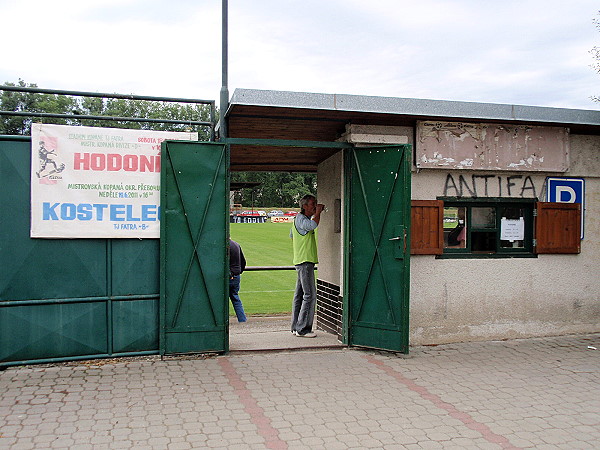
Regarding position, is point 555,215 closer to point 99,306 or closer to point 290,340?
point 290,340

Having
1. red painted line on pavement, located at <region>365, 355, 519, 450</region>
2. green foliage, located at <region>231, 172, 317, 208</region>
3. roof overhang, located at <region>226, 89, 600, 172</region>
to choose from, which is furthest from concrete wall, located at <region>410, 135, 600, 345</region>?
green foliage, located at <region>231, 172, 317, 208</region>

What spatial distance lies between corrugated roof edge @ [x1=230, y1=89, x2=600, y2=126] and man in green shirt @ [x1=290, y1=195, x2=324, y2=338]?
1.72m

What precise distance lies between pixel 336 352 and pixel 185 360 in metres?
1.89

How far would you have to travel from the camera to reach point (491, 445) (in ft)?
14.4

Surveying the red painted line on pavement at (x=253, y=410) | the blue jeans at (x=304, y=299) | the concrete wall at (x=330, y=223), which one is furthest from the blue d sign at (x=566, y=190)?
the red painted line on pavement at (x=253, y=410)

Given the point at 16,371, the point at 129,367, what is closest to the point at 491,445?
the point at 129,367

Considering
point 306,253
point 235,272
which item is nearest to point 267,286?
point 235,272

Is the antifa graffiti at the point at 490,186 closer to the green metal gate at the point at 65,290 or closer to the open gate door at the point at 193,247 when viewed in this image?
the open gate door at the point at 193,247

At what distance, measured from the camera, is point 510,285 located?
7824 mm

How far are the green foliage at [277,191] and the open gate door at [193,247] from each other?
76.0 meters

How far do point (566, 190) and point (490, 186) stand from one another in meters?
1.24

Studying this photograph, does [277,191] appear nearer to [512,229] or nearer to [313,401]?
[512,229]

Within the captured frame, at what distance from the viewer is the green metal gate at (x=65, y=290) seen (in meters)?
6.05

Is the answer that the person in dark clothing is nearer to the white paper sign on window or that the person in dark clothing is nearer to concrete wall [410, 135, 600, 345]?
concrete wall [410, 135, 600, 345]
